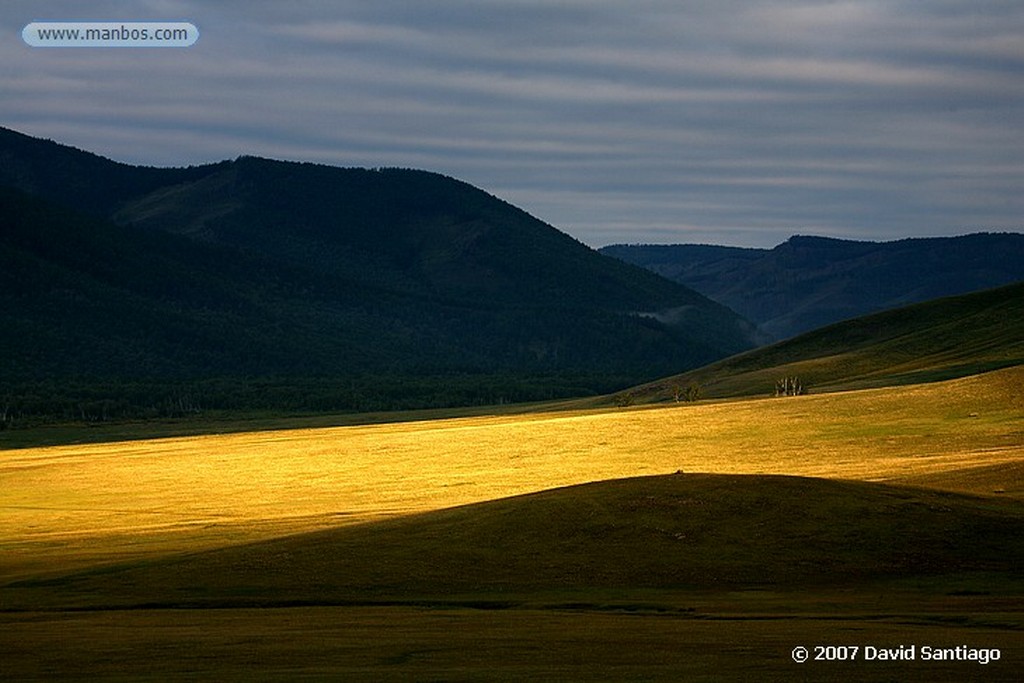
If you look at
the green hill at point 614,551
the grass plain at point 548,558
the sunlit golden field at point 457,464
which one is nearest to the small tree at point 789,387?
the sunlit golden field at point 457,464

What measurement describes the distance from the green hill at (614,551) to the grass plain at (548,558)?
180 millimetres

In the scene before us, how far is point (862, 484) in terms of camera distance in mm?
75250

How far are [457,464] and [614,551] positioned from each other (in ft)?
176

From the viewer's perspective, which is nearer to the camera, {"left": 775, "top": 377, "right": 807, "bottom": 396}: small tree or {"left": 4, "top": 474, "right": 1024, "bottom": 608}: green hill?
{"left": 4, "top": 474, "right": 1024, "bottom": 608}: green hill

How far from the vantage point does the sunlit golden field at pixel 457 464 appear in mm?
84750

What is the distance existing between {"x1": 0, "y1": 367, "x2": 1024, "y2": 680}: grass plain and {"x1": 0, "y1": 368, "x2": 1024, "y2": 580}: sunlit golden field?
Result: 50cm

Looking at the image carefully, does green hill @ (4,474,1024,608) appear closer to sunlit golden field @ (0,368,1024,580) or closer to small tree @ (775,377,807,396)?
sunlit golden field @ (0,368,1024,580)

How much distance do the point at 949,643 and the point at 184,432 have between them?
167 m

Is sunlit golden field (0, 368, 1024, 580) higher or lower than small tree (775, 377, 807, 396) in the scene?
lower

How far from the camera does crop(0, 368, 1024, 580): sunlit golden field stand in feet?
278

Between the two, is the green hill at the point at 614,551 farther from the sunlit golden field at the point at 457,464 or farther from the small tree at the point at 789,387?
the small tree at the point at 789,387

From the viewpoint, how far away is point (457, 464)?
11806cm

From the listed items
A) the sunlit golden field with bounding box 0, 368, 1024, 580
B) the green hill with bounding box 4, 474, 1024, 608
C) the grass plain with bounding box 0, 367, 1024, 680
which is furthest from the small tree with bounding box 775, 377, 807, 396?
the green hill with bounding box 4, 474, 1024, 608

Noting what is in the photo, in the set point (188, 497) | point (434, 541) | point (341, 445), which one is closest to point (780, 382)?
point (341, 445)
